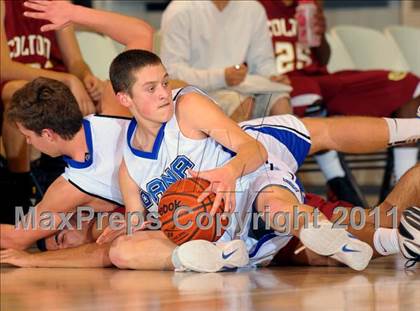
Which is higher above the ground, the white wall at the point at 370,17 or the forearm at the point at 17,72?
the forearm at the point at 17,72

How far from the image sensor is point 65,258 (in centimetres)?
454

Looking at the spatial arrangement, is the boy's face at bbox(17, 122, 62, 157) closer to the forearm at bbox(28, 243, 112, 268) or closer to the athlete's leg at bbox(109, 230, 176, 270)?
the forearm at bbox(28, 243, 112, 268)

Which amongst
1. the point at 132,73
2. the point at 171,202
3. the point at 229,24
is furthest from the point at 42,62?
the point at 171,202

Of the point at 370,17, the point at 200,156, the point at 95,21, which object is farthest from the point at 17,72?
the point at 370,17

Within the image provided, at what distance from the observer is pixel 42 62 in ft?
18.5

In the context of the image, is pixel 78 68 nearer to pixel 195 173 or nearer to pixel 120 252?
pixel 120 252

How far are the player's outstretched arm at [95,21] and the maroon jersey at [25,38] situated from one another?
0.53m

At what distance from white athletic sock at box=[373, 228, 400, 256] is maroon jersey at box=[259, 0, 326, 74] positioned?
8.49 ft

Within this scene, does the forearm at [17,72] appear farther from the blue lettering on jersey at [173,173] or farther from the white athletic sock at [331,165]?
the white athletic sock at [331,165]

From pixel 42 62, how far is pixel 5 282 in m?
1.84

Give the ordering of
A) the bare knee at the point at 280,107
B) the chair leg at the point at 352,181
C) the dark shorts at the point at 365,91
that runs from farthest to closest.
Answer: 1. the dark shorts at the point at 365,91
2. the chair leg at the point at 352,181
3. the bare knee at the point at 280,107

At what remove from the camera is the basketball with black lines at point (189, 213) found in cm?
390

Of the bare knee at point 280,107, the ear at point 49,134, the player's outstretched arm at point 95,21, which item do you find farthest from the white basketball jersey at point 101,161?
the bare knee at point 280,107

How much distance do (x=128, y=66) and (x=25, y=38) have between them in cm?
155
